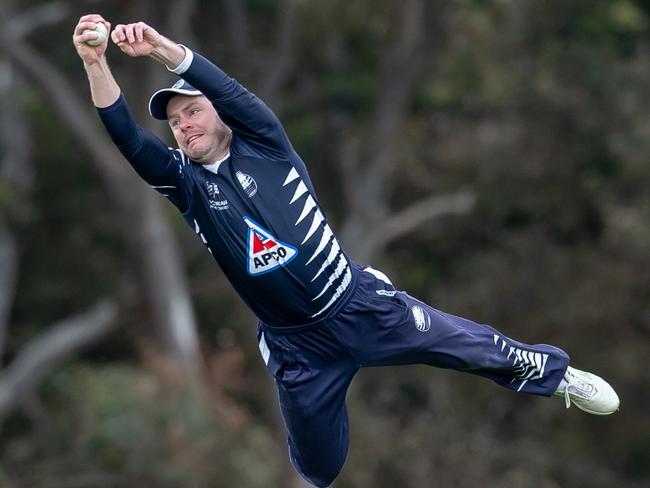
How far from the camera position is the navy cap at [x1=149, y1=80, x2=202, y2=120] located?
698 centimetres

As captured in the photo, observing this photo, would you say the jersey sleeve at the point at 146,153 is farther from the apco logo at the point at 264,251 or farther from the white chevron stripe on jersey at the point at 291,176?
the white chevron stripe on jersey at the point at 291,176

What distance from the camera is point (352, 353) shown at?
7438 mm

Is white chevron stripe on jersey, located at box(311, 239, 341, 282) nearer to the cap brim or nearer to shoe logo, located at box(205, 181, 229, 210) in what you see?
shoe logo, located at box(205, 181, 229, 210)

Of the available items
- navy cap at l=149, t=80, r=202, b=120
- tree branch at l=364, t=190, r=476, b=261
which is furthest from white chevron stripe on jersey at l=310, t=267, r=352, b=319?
tree branch at l=364, t=190, r=476, b=261

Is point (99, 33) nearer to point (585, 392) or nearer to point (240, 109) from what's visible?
point (240, 109)

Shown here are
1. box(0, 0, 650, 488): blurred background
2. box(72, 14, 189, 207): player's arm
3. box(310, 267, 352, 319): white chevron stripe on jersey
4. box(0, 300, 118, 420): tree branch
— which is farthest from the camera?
box(0, 0, 650, 488): blurred background

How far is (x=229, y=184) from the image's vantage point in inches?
279

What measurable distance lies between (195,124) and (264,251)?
729 millimetres

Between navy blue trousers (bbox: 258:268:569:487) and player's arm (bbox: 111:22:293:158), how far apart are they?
98 centimetres

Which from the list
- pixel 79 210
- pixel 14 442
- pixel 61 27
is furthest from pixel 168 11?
pixel 14 442

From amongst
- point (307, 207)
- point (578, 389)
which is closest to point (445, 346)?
point (578, 389)

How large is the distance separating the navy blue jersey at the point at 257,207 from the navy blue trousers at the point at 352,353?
0.86ft

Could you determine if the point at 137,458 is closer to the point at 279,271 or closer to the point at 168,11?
the point at 168,11

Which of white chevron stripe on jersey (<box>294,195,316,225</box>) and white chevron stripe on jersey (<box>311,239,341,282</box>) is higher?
white chevron stripe on jersey (<box>294,195,316,225</box>)
